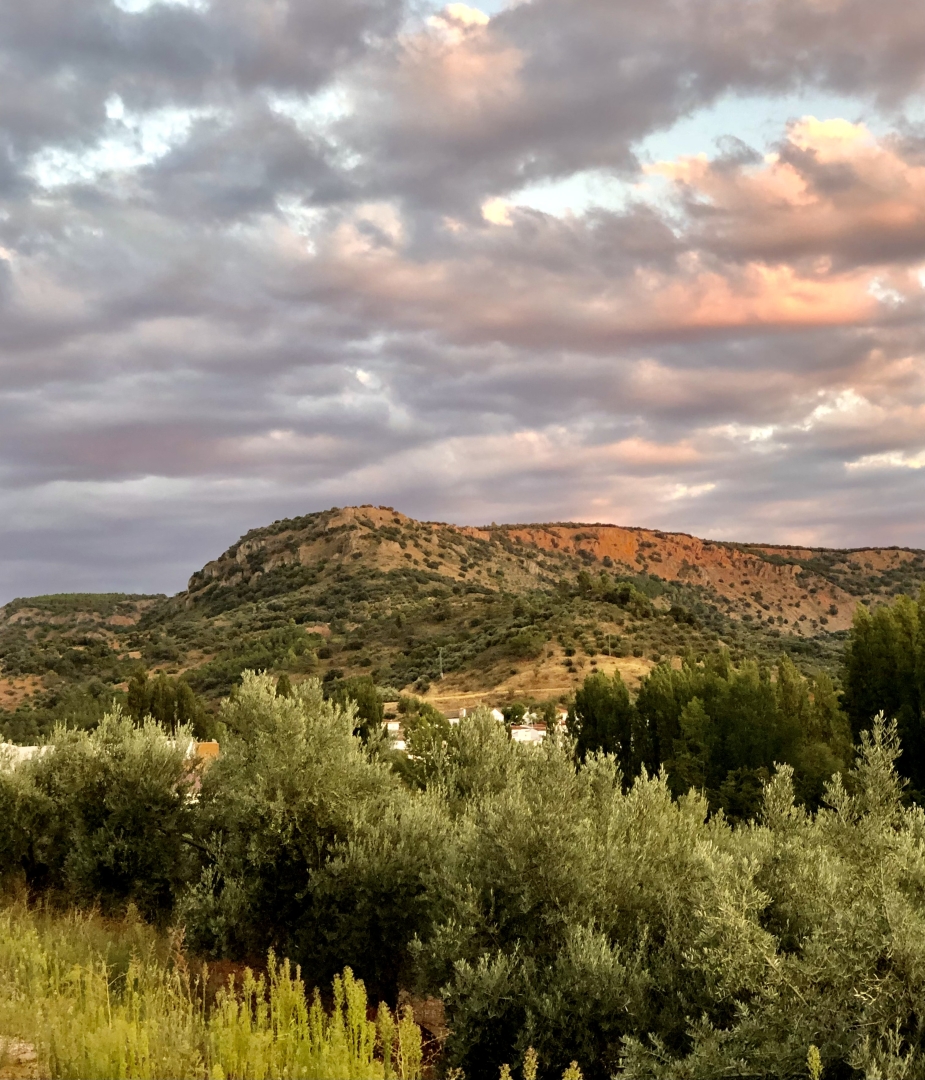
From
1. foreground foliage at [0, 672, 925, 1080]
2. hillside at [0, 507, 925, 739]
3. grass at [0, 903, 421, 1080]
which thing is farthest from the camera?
hillside at [0, 507, 925, 739]

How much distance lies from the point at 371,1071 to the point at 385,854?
229 inches

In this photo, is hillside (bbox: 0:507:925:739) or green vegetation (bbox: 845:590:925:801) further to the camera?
hillside (bbox: 0:507:925:739)

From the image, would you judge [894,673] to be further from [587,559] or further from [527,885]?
[587,559]

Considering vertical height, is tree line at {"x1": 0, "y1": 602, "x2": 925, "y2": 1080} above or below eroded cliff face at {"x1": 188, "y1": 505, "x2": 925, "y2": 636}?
below

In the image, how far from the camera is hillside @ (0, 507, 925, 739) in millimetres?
69562

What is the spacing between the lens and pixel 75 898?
16.6 m

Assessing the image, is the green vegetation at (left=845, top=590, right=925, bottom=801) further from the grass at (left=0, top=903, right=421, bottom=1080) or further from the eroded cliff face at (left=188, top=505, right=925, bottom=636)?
the eroded cliff face at (left=188, top=505, right=925, bottom=636)

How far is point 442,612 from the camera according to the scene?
3474 inches

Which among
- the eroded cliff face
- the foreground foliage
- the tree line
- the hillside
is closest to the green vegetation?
the hillside

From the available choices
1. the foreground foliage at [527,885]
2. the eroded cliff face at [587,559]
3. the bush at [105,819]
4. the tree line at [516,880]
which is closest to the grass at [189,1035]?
the foreground foliage at [527,885]

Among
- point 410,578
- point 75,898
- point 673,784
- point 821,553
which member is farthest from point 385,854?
point 821,553

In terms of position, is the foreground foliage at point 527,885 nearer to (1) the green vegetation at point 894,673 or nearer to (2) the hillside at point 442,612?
(1) the green vegetation at point 894,673

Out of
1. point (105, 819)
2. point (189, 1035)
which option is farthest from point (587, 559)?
point (189, 1035)

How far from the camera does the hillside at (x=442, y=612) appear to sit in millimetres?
69562
